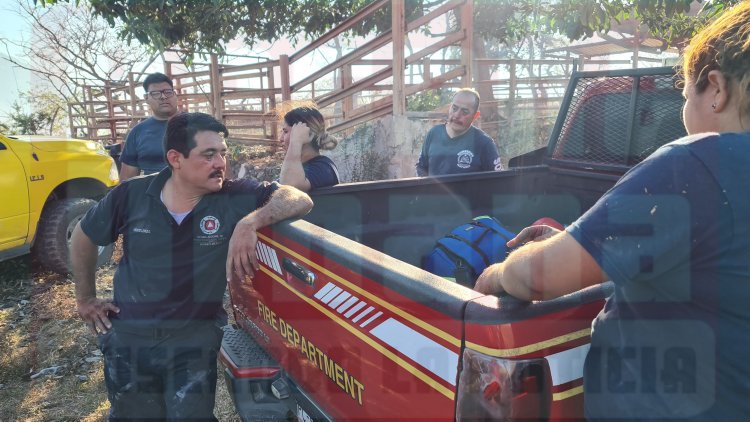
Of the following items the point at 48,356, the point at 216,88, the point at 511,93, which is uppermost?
the point at 216,88

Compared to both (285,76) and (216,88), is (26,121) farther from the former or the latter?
(285,76)

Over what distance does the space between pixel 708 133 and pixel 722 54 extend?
0.16 meters

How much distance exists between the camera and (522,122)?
12.0 metres

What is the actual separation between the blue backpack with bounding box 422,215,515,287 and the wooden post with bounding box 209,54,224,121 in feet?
32.0

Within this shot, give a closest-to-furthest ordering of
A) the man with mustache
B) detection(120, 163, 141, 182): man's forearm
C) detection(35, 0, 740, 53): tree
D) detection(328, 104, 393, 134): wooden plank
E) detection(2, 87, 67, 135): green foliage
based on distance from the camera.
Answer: the man with mustache < detection(120, 163, 141, 182): man's forearm < detection(328, 104, 393, 134): wooden plank < detection(35, 0, 740, 53): tree < detection(2, 87, 67, 135): green foliage

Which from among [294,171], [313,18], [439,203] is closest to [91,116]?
[313,18]

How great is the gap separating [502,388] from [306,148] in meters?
2.20

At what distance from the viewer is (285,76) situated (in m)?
9.39

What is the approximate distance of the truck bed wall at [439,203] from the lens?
2.75 metres

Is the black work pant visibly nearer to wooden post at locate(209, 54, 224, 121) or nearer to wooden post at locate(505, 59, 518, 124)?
Result: wooden post at locate(209, 54, 224, 121)

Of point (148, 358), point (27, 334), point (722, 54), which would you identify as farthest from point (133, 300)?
point (27, 334)

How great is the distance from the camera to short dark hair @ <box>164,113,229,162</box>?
225 cm

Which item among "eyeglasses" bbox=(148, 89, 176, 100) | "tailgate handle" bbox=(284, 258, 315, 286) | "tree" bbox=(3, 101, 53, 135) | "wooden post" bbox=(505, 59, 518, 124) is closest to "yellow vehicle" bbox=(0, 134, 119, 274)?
"eyeglasses" bbox=(148, 89, 176, 100)

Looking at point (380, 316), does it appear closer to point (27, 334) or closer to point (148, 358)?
point (148, 358)
